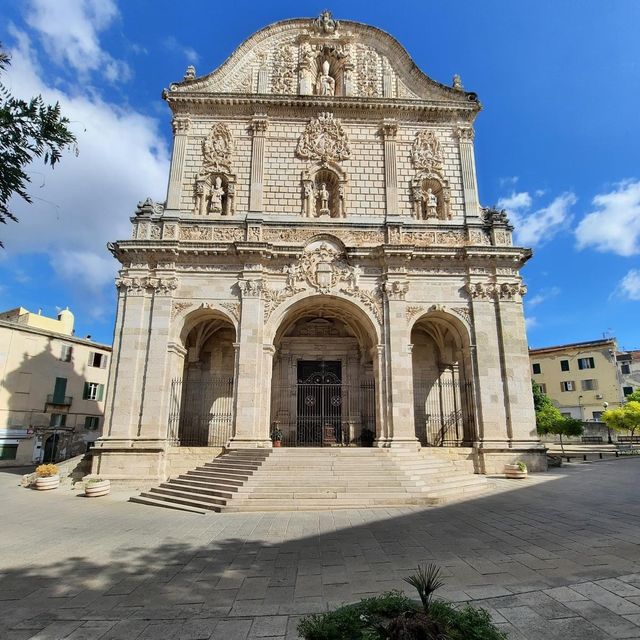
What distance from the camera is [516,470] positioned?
1507cm

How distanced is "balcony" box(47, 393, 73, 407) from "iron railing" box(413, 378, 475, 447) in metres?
→ 25.0

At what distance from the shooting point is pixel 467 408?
17719mm

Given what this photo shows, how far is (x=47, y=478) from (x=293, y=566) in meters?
12.8

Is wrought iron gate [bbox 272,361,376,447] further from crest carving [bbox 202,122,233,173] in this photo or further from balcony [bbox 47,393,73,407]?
balcony [bbox 47,393,73,407]

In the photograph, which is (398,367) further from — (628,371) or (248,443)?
(628,371)

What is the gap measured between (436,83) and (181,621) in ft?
76.0

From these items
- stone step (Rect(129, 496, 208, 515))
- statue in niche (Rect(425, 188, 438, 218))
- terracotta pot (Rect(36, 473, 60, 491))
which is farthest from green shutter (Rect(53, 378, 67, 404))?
statue in niche (Rect(425, 188, 438, 218))

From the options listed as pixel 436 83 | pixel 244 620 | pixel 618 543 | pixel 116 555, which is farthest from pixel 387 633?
pixel 436 83

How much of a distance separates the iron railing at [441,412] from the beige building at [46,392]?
25196mm

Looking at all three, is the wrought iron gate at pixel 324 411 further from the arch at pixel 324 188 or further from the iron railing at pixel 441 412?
the arch at pixel 324 188

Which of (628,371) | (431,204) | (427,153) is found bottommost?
(628,371)

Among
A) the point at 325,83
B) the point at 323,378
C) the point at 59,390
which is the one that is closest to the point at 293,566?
the point at 323,378

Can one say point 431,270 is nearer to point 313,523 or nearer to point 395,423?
point 395,423

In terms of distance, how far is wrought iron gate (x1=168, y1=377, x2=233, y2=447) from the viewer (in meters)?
18.5
